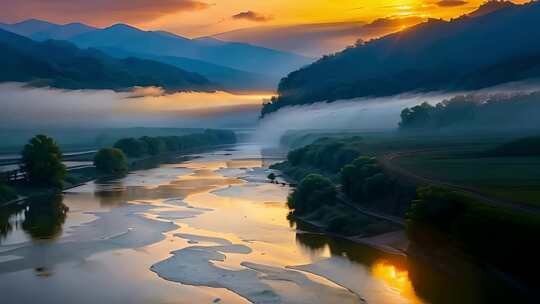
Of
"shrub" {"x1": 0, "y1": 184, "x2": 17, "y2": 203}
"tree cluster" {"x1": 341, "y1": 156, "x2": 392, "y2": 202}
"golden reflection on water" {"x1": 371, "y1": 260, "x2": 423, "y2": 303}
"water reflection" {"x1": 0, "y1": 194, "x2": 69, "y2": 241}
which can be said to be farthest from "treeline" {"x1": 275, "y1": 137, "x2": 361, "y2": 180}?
"golden reflection on water" {"x1": 371, "y1": 260, "x2": 423, "y2": 303}

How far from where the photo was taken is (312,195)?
4759cm

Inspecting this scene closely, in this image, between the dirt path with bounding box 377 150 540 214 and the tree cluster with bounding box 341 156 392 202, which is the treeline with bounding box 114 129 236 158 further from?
the tree cluster with bounding box 341 156 392 202

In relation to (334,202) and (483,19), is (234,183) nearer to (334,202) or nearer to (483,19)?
(334,202)

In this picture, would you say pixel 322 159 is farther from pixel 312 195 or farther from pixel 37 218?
pixel 37 218

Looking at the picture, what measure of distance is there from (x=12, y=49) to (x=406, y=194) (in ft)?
433

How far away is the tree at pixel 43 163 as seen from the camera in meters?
62.8

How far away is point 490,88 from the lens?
107m

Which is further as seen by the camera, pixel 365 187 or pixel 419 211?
pixel 365 187

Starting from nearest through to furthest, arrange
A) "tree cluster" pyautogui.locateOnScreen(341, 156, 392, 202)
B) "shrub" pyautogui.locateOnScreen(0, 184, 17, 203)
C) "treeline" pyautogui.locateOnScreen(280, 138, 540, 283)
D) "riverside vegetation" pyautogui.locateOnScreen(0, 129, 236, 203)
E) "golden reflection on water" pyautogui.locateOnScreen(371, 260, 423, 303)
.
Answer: "treeline" pyautogui.locateOnScreen(280, 138, 540, 283), "golden reflection on water" pyautogui.locateOnScreen(371, 260, 423, 303), "tree cluster" pyautogui.locateOnScreen(341, 156, 392, 202), "shrub" pyautogui.locateOnScreen(0, 184, 17, 203), "riverside vegetation" pyautogui.locateOnScreen(0, 129, 236, 203)

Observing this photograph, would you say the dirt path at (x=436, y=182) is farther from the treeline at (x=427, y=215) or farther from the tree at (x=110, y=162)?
the tree at (x=110, y=162)

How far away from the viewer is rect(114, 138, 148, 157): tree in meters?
100

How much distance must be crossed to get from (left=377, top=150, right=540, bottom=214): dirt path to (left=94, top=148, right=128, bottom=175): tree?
100.0ft

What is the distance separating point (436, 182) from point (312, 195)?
8.39m

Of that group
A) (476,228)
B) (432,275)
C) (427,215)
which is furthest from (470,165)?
(476,228)
